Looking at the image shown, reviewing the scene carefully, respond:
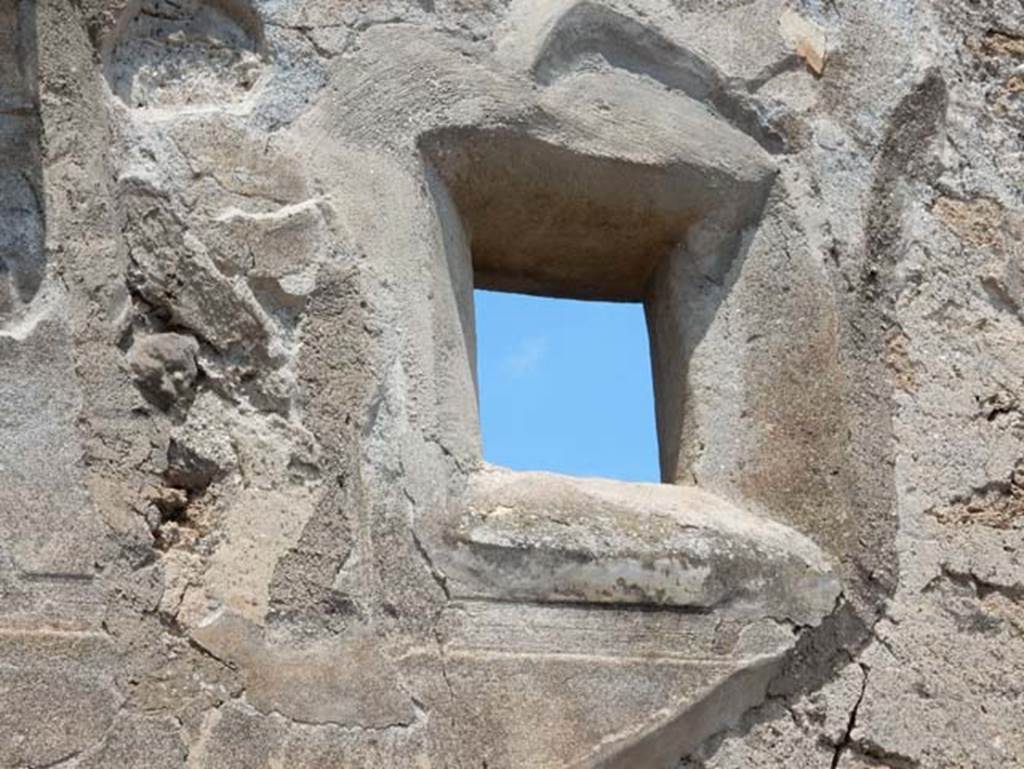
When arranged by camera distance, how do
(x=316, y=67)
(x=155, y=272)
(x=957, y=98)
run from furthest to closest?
(x=957, y=98)
(x=316, y=67)
(x=155, y=272)

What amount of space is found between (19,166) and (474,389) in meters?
0.73

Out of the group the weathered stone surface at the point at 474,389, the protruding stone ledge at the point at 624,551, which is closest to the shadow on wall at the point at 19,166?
the weathered stone surface at the point at 474,389

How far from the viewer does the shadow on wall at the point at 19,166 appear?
2.73 metres

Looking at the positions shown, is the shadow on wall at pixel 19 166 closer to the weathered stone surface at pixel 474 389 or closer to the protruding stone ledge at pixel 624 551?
the weathered stone surface at pixel 474 389

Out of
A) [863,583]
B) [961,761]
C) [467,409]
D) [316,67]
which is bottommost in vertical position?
[961,761]

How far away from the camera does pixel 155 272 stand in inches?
109

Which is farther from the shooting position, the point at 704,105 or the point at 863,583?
the point at 704,105

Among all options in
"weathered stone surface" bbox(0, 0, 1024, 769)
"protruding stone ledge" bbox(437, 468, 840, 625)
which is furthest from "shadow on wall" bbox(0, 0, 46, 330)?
"protruding stone ledge" bbox(437, 468, 840, 625)

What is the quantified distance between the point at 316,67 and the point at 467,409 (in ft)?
1.83

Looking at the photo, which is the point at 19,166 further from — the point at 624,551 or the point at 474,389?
the point at 624,551

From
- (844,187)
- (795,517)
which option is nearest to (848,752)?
(795,517)

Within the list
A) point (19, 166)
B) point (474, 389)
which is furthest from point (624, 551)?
point (19, 166)

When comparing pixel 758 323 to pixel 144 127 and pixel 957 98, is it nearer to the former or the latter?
pixel 957 98

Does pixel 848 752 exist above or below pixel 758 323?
below
